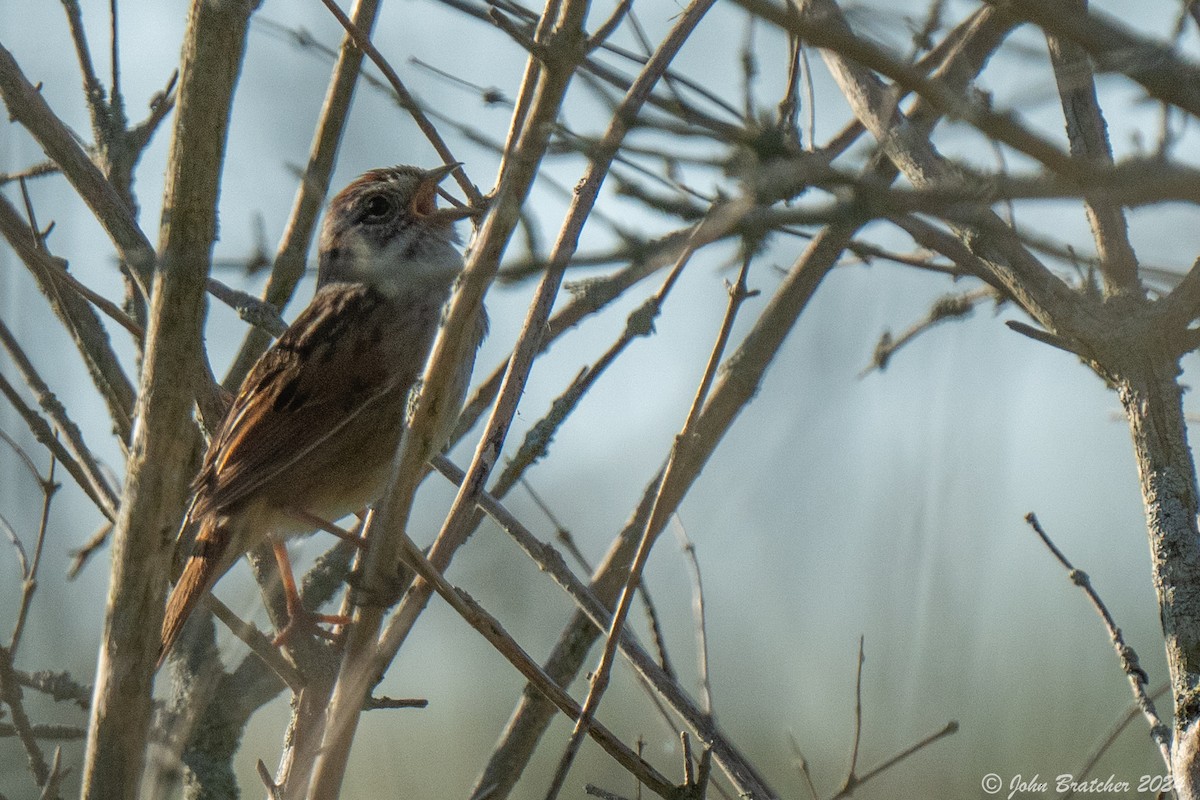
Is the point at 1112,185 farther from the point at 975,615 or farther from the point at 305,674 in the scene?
the point at 975,615

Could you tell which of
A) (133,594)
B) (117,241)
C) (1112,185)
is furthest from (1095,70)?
(117,241)

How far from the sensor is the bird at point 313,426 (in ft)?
12.0

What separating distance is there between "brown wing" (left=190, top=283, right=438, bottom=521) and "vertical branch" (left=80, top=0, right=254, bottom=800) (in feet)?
5.19

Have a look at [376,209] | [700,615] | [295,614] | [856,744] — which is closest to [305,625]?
[295,614]

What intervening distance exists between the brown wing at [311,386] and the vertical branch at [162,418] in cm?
158

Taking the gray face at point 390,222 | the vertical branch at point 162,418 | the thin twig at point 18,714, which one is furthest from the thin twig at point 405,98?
the thin twig at point 18,714

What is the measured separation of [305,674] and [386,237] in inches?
76.8

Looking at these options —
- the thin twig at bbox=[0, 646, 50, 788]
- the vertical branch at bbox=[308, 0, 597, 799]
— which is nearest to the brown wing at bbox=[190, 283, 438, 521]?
the thin twig at bbox=[0, 646, 50, 788]

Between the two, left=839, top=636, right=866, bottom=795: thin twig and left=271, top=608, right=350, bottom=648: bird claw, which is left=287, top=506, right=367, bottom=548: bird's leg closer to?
left=271, top=608, right=350, bottom=648: bird claw

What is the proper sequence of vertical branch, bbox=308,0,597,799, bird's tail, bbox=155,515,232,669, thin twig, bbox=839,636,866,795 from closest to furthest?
vertical branch, bbox=308,0,597,799 < thin twig, bbox=839,636,866,795 < bird's tail, bbox=155,515,232,669

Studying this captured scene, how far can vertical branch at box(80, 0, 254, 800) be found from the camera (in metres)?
1.99

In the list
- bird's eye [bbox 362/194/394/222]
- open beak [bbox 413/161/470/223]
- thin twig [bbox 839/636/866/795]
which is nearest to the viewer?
thin twig [bbox 839/636/866/795]

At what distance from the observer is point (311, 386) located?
3922 millimetres

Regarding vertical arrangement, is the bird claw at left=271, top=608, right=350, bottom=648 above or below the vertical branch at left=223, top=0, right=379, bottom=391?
below
